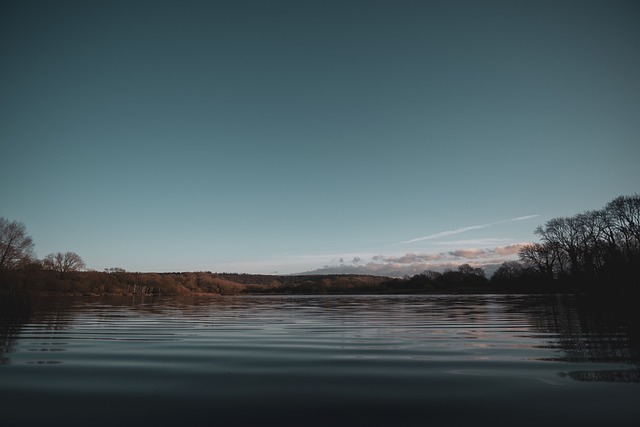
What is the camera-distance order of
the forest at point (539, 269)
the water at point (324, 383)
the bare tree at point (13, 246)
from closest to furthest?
the water at point (324, 383) < the forest at point (539, 269) < the bare tree at point (13, 246)

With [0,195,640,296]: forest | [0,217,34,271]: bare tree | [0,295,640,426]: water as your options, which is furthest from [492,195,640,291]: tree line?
[0,217,34,271]: bare tree

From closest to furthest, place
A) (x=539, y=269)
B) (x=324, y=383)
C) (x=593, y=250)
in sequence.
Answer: (x=324, y=383), (x=593, y=250), (x=539, y=269)

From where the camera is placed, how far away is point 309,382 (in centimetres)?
544

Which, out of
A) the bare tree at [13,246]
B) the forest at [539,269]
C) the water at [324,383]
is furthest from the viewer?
the bare tree at [13,246]

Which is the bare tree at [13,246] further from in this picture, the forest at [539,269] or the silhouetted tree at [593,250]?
the silhouetted tree at [593,250]

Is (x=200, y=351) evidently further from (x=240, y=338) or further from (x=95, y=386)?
(x=95, y=386)

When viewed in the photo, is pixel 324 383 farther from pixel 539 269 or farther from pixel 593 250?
pixel 539 269

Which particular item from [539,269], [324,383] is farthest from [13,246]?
[539,269]

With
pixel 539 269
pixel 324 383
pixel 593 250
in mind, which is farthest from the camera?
pixel 539 269

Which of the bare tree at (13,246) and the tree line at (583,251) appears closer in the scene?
the tree line at (583,251)

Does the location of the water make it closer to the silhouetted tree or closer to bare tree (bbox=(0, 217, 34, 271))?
the silhouetted tree

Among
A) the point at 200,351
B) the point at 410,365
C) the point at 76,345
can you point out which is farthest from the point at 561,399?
the point at 76,345

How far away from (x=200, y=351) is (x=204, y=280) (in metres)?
199

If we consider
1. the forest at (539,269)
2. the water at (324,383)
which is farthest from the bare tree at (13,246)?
the water at (324,383)
